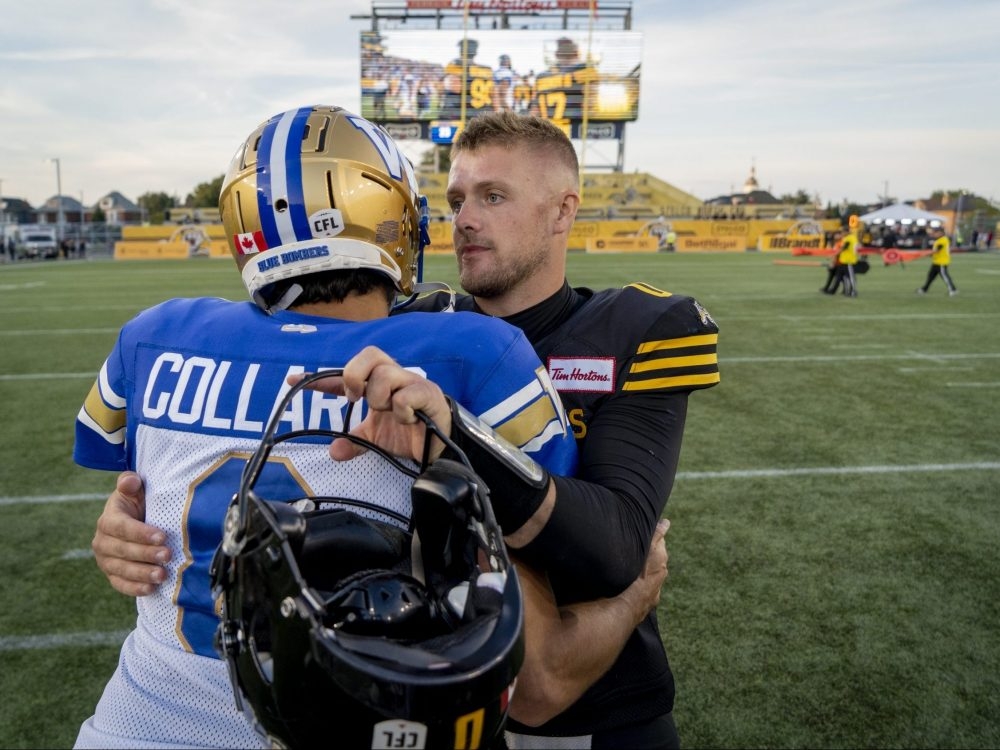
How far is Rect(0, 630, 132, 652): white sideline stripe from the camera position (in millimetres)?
3402

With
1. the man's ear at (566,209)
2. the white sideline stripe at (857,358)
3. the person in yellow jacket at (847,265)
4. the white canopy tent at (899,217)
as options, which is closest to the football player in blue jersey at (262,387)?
the man's ear at (566,209)

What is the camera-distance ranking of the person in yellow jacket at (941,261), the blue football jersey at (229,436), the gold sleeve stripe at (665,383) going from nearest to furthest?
the blue football jersey at (229,436), the gold sleeve stripe at (665,383), the person in yellow jacket at (941,261)

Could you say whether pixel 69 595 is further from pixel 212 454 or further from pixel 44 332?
pixel 44 332

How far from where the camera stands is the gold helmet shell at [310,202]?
4.88 feet

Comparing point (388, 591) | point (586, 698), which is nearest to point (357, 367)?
point (388, 591)

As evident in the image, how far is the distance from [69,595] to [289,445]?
3306 millimetres

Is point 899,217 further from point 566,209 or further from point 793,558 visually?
point 566,209

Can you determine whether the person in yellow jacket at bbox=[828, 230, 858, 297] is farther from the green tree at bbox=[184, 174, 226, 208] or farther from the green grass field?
the green tree at bbox=[184, 174, 226, 208]

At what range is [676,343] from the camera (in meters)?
2.09

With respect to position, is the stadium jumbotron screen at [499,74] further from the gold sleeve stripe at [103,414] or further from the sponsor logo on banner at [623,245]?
the gold sleeve stripe at [103,414]

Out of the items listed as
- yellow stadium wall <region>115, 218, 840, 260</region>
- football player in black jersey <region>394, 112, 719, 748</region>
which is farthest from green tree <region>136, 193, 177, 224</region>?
football player in black jersey <region>394, 112, 719, 748</region>

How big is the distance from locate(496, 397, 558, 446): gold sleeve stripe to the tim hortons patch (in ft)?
2.33

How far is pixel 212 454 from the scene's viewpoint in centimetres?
126

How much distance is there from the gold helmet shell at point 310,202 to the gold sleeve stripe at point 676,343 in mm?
729
